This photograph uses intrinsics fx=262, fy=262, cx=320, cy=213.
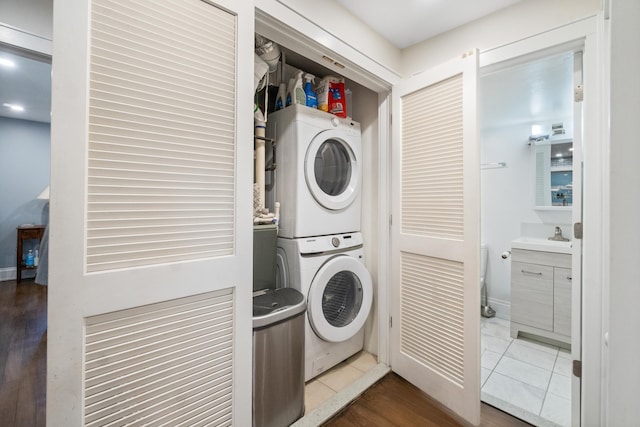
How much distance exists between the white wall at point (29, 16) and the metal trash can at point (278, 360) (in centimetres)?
141

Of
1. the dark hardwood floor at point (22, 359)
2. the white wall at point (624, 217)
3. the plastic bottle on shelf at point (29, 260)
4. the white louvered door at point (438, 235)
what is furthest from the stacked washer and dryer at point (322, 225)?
the plastic bottle on shelf at point (29, 260)

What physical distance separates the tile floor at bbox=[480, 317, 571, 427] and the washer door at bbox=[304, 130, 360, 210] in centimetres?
158

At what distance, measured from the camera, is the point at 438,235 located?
160 cm

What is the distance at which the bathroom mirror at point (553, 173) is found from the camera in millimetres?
2705

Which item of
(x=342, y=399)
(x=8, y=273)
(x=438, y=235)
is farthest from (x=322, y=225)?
(x=8, y=273)

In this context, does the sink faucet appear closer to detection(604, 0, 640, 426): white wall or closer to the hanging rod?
the hanging rod

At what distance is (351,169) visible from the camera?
Result: 6.75ft

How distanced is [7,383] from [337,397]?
2.16 meters

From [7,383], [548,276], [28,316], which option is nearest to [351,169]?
[548,276]

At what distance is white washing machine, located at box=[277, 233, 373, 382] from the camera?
66.2 inches

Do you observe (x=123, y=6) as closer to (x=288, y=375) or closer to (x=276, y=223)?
(x=276, y=223)

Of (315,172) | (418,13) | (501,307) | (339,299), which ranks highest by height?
(418,13)

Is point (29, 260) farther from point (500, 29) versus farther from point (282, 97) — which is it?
point (500, 29)

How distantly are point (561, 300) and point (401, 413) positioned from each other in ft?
6.05
